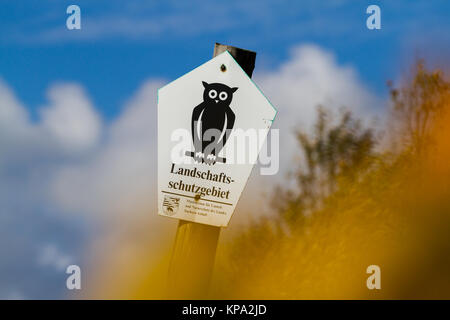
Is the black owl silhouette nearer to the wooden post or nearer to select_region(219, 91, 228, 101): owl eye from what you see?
select_region(219, 91, 228, 101): owl eye

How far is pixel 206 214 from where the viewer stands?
2662mm

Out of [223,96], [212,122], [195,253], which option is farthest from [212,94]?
[195,253]

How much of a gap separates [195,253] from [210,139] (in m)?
0.63

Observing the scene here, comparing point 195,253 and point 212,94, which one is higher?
point 212,94

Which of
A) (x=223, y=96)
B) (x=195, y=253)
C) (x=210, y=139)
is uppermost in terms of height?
(x=223, y=96)

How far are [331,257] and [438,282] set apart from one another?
1830 mm

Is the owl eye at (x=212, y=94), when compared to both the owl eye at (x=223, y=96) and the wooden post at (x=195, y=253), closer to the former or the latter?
the owl eye at (x=223, y=96)

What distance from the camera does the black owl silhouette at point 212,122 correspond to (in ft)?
8.73

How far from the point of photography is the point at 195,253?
266cm

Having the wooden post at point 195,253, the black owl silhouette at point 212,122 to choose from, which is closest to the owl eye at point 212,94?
the black owl silhouette at point 212,122

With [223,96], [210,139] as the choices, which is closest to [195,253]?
[210,139]

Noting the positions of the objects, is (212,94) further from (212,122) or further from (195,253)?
(195,253)
